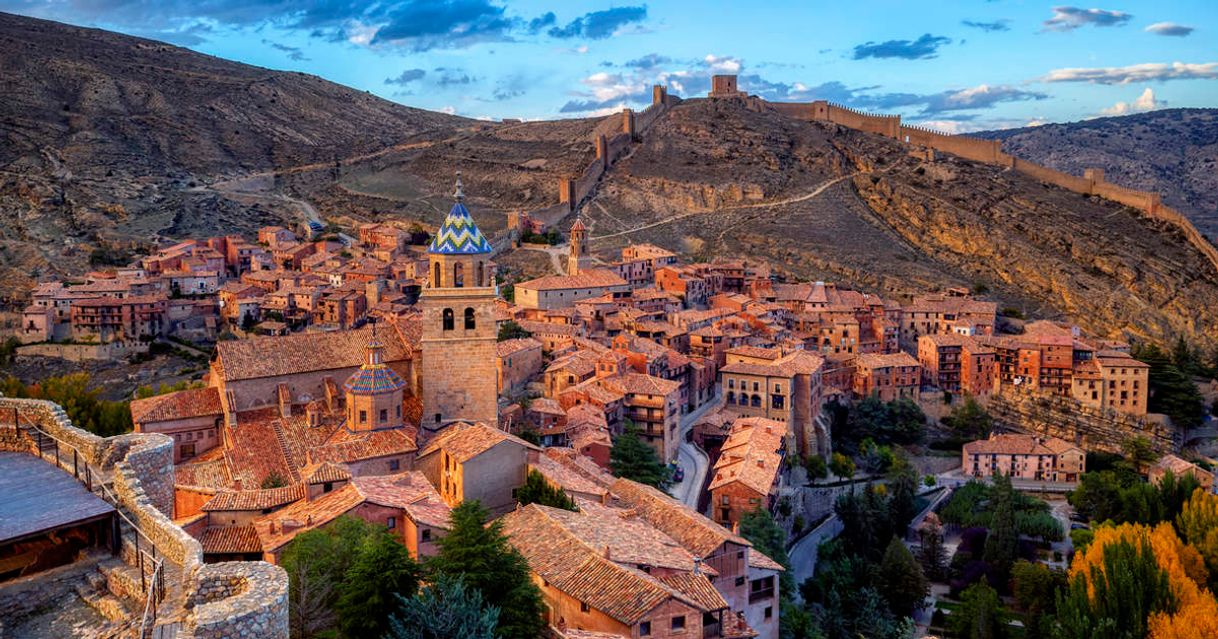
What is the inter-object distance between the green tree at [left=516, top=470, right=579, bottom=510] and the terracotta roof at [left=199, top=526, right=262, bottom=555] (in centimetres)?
499

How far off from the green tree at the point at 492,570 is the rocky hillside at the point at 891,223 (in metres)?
44.2

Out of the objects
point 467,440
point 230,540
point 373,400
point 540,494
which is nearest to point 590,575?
point 540,494

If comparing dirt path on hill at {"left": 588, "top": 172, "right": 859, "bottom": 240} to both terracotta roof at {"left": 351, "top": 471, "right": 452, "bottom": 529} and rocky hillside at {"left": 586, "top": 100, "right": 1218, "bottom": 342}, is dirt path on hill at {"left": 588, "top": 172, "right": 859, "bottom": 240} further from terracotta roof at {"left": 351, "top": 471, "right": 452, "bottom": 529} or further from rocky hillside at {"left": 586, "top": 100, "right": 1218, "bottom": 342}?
terracotta roof at {"left": 351, "top": 471, "right": 452, "bottom": 529}

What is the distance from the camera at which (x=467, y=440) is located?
1816cm

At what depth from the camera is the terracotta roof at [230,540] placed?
45.8 feet

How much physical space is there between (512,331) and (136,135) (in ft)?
166

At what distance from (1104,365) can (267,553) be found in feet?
127

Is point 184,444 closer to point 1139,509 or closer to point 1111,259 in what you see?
point 1139,509

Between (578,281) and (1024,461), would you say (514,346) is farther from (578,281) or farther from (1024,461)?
(1024,461)

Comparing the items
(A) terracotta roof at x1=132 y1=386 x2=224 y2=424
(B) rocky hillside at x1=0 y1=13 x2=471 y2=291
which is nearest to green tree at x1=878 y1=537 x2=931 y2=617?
(A) terracotta roof at x1=132 y1=386 x2=224 y2=424

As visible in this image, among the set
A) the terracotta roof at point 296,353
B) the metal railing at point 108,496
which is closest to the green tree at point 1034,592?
the terracotta roof at point 296,353

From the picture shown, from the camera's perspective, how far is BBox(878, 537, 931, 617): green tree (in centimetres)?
2619

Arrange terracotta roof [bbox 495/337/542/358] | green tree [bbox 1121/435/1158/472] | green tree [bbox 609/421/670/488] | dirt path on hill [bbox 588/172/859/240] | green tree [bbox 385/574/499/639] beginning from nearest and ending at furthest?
green tree [bbox 385/574/499/639]
green tree [bbox 609/421/670/488]
terracotta roof [bbox 495/337/542/358]
green tree [bbox 1121/435/1158/472]
dirt path on hill [bbox 588/172/859/240]

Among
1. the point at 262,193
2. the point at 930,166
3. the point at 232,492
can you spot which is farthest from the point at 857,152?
the point at 232,492
